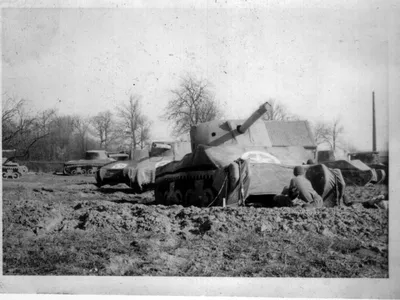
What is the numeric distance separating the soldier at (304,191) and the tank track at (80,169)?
31.6 ft

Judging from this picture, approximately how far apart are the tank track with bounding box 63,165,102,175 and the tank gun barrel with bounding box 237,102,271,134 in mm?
8016

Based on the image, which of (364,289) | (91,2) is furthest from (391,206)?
(91,2)

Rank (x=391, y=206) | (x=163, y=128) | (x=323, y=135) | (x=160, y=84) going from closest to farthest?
1. (x=391, y=206)
2. (x=160, y=84)
3. (x=323, y=135)
4. (x=163, y=128)

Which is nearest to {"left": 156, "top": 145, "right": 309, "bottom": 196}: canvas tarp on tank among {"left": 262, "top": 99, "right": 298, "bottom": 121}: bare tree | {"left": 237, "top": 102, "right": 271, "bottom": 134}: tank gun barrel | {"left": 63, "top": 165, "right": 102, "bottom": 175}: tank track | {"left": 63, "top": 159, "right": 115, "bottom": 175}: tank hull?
{"left": 237, "top": 102, "right": 271, "bottom": 134}: tank gun barrel

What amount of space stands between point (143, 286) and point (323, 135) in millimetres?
5452

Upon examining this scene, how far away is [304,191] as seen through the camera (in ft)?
31.3

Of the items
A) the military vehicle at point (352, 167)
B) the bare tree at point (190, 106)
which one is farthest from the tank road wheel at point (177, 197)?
the military vehicle at point (352, 167)

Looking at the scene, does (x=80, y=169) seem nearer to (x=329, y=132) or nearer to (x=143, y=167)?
(x=143, y=167)

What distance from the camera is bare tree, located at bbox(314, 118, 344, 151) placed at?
31.6 feet

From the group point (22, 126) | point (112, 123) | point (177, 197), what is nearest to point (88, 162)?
point (112, 123)

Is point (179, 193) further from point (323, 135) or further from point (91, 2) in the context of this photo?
point (91, 2)

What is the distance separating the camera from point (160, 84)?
9.51 metres

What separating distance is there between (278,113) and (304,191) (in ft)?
6.95

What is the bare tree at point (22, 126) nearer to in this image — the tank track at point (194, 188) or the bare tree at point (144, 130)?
the bare tree at point (144, 130)
